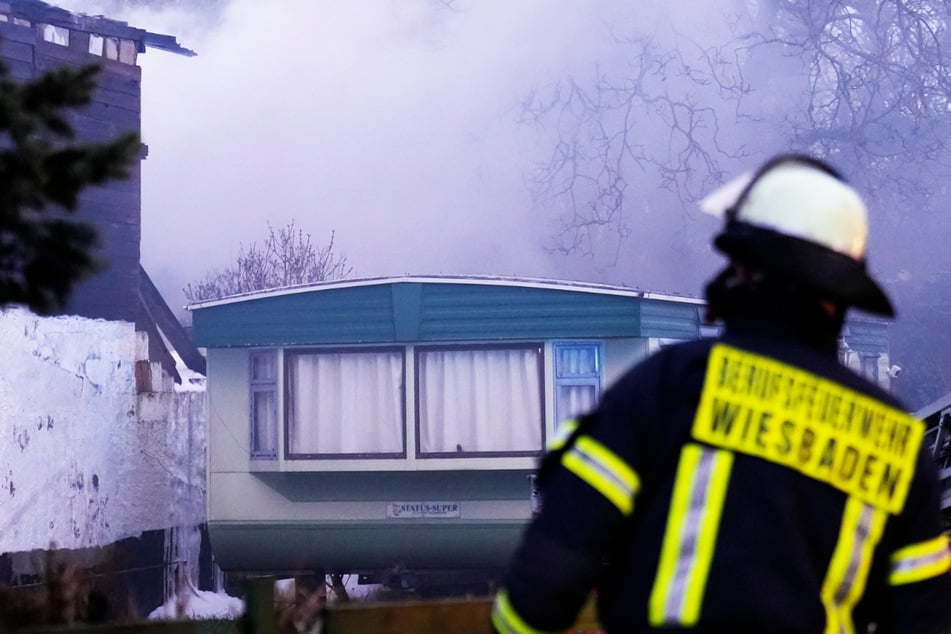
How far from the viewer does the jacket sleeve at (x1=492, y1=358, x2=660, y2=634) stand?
1.84 metres

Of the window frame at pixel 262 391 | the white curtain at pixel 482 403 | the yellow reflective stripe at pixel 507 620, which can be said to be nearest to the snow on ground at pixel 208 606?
the window frame at pixel 262 391

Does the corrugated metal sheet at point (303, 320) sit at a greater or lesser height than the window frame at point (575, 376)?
greater

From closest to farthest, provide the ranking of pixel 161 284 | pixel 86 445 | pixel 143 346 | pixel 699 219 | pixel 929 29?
pixel 86 445 → pixel 143 346 → pixel 929 29 → pixel 699 219 → pixel 161 284

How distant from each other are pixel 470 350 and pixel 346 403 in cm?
146

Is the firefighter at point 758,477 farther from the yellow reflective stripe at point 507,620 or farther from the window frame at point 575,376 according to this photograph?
the window frame at point 575,376

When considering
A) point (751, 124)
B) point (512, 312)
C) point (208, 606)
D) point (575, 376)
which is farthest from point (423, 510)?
point (751, 124)

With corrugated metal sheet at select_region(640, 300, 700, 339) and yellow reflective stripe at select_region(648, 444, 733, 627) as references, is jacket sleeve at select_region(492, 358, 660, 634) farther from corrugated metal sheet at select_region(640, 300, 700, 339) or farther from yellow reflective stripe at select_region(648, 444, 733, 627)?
corrugated metal sheet at select_region(640, 300, 700, 339)

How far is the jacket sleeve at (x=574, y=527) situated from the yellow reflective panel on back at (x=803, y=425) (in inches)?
4.8

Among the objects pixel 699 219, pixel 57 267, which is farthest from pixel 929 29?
pixel 57 267

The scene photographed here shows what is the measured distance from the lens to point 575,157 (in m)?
33.7

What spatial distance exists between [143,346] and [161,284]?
77.9 feet

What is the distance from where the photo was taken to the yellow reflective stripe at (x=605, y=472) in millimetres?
1863

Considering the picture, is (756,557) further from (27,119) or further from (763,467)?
(27,119)

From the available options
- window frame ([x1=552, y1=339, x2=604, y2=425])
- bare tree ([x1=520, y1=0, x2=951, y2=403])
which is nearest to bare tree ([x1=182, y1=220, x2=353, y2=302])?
bare tree ([x1=520, y1=0, x2=951, y2=403])
